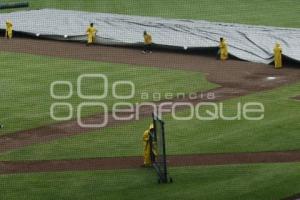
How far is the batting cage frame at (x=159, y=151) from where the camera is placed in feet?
48.5

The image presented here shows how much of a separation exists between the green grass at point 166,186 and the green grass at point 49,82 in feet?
13.0

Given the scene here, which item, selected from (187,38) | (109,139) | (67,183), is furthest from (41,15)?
(67,183)

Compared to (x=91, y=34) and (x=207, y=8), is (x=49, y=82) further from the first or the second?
(x=207, y=8)

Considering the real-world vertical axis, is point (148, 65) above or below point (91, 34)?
below

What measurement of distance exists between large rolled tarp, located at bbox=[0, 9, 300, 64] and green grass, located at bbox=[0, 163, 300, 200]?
10657 millimetres

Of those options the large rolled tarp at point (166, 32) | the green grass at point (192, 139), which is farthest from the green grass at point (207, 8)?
the green grass at point (192, 139)

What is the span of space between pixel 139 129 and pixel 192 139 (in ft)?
5.08

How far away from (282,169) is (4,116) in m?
7.54

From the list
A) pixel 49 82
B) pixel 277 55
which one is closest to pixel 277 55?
pixel 277 55

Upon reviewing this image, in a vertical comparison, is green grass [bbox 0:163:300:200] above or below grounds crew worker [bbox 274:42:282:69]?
below

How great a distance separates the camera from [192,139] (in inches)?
707

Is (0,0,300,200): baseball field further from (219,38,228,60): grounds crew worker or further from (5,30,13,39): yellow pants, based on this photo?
(219,38,228,60): grounds crew worker

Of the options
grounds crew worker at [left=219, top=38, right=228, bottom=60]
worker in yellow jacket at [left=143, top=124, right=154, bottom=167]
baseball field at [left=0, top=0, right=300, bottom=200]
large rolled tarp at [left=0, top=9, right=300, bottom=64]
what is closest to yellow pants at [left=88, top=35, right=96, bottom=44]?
large rolled tarp at [left=0, top=9, right=300, bottom=64]

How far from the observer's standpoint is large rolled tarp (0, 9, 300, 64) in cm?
2697
